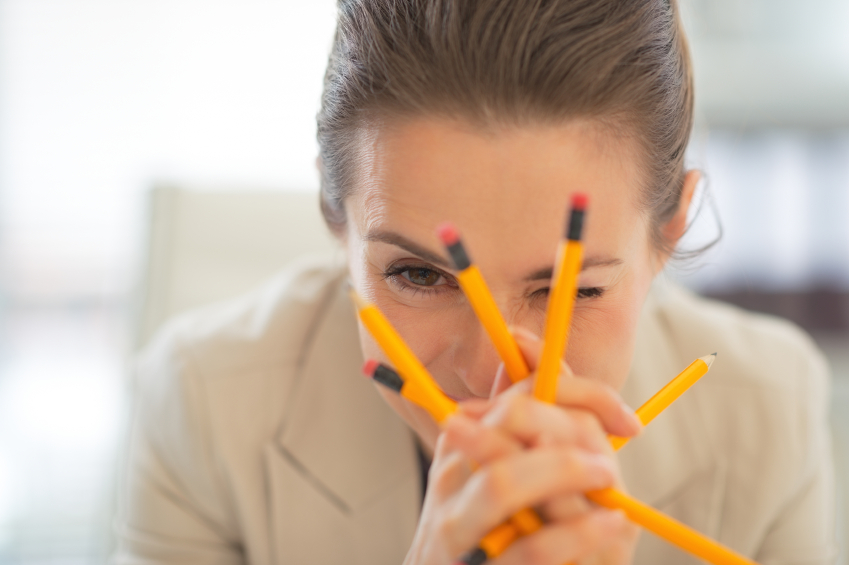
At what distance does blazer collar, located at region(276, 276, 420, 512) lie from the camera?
86cm

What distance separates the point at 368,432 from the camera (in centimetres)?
88

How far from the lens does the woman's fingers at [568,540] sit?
38cm

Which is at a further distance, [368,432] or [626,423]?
[368,432]

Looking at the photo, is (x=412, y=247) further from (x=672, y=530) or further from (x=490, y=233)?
(x=672, y=530)

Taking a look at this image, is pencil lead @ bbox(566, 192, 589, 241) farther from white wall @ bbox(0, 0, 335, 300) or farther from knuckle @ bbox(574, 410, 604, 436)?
white wall @ bbox(0, 0, 335, 300)

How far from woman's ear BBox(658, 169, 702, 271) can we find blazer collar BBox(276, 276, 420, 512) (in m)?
0.40

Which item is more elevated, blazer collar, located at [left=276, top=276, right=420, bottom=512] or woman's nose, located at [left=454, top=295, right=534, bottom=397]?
woman's nose, located at [left=454, top=295, right=534, bottom=397]

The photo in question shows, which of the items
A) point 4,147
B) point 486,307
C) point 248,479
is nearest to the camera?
point 486,307

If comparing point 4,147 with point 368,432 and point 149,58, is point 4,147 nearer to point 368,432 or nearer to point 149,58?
point 149,58

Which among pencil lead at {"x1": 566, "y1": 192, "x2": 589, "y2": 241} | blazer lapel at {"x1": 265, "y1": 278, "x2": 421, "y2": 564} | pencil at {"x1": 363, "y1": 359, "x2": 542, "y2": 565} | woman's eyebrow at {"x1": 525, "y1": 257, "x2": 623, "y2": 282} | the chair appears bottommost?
blazer lapel at {"x1": 265, "y1": 278, "x2": 421, "y2": 564}

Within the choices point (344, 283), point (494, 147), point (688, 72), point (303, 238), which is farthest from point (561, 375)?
point (303, 238)

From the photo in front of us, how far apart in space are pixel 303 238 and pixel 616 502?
86 cm

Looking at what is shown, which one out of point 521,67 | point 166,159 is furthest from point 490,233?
point 166,159

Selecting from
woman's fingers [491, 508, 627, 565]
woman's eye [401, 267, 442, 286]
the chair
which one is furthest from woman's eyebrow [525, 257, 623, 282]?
the chair
